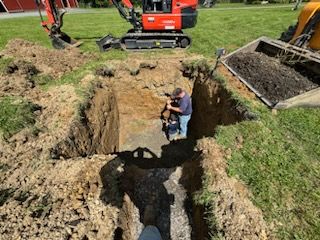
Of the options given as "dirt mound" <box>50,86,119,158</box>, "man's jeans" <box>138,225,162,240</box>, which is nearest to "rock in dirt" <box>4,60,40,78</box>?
"dirt mound" <box>50,86,119,158</box>

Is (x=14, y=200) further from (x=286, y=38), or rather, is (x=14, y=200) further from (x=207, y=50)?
(x=286, y=38)

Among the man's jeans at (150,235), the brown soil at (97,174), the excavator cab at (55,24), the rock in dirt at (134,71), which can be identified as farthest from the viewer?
the excavator cab at (55,24)

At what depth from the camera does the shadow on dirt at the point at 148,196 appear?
423cm

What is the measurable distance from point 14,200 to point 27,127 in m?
2.15

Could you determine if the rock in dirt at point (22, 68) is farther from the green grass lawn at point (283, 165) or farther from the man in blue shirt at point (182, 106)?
the man in blue shirt at point (182, 106)

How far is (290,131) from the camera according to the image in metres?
5.34

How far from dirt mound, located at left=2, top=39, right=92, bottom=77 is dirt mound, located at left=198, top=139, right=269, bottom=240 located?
20.6 feet

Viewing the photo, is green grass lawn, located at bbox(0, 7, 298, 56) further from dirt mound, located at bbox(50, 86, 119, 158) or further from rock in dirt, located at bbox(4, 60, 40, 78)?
dirt mound, located at bbox(50, 86, 119, 158)

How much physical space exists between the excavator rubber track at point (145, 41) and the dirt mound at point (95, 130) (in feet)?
8.76

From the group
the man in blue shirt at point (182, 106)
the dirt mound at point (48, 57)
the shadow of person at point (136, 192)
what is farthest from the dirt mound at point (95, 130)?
the man in blue shirt at point (182, 106)

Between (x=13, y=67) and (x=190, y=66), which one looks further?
(x=190, y=66)

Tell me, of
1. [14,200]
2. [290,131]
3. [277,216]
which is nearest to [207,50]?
[290,131]

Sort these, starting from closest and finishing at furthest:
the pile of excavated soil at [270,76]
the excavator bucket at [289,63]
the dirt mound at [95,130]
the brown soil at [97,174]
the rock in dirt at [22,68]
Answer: the brown soil at [97,174] < the dirt mound at [95,130] < the excavator bucket at [289,63] < the pile of excavated soil at [270,76] < the rock in dirt at [22,68]

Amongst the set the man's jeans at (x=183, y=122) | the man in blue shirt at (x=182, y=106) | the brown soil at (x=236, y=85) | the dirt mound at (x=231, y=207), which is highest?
the dirt mound at (x=231, y=207)
